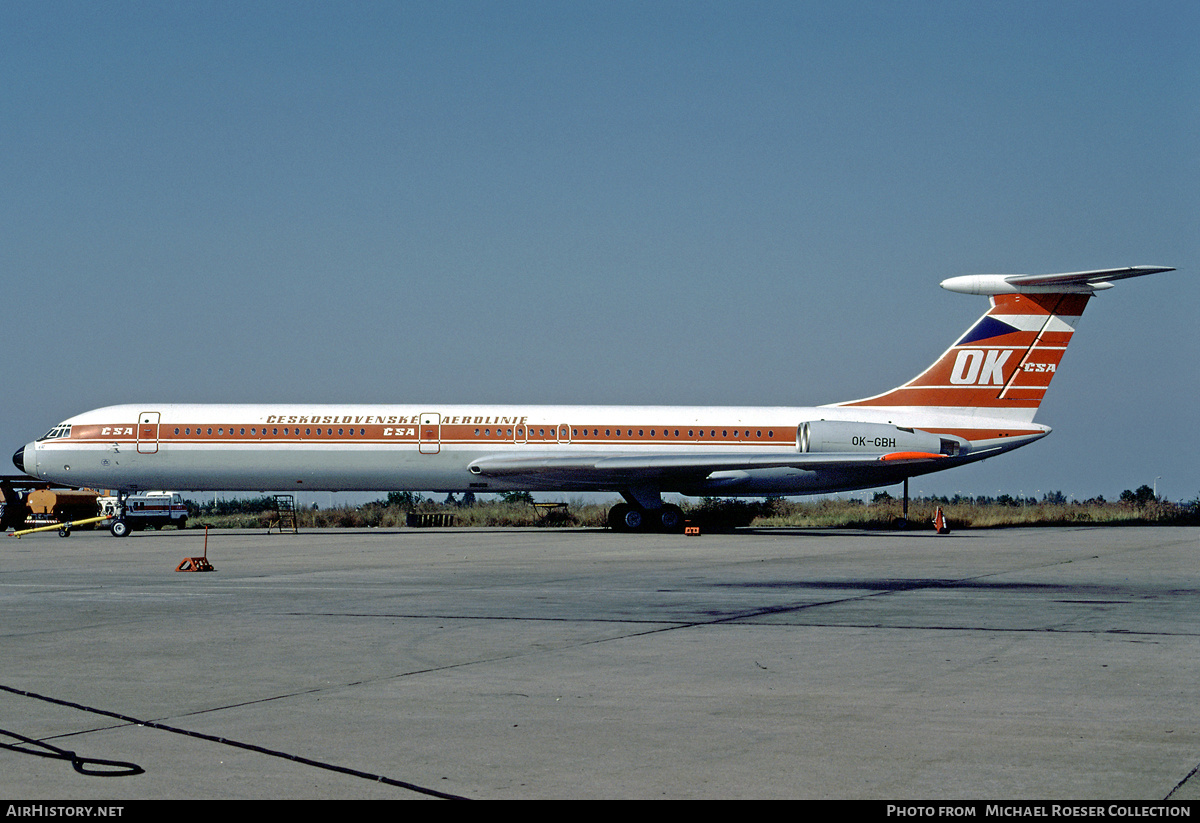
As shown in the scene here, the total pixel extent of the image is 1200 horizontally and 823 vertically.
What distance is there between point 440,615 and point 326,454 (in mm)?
23466

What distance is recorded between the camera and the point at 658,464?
113 ft

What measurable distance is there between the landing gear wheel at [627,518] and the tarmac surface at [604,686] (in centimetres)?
1892

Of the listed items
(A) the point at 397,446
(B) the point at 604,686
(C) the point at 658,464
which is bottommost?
(B) the point at 604,686

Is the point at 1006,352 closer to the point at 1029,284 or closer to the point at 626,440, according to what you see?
the point at 1029,284

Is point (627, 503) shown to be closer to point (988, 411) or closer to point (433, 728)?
point (988, 411)

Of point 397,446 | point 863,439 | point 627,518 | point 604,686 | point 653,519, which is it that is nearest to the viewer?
point 604,686

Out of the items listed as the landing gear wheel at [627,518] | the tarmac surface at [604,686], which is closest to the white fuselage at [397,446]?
the landing gear wheel at [627,518]

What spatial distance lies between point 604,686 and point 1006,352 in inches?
1271

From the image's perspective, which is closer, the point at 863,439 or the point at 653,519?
the point at 863,439

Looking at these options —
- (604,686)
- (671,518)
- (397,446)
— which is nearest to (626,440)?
(671,518)

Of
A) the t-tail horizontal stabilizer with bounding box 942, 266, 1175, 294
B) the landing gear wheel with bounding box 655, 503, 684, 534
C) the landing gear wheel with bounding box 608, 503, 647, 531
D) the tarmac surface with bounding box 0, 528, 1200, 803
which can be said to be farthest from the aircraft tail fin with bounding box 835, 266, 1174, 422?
the tarmac surface with bounding box 0, 528, 1200, 803

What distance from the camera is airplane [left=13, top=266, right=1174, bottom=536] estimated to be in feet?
115

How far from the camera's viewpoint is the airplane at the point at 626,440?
3509 cm

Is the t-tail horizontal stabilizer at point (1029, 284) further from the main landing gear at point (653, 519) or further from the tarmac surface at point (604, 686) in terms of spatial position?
the tarmac surface at point (604, 686)
